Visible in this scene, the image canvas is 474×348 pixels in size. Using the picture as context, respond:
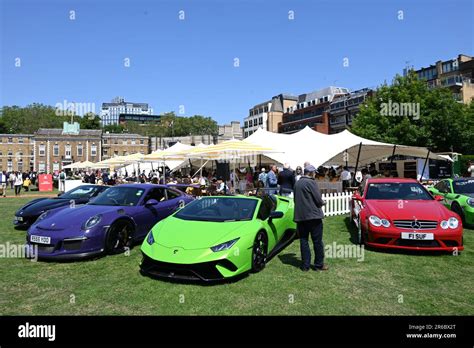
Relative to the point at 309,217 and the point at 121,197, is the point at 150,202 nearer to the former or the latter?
the point at 121,197

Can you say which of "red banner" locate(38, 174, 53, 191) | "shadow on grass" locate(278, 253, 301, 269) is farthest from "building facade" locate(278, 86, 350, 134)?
"shadow on grass" locate(278, 253, 301, 269)

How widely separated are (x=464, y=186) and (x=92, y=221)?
1023cm

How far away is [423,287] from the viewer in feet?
15.9

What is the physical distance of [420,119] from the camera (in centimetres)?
3150

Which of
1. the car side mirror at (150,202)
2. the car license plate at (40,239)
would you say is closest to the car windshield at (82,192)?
the car side mirror at (150,202)

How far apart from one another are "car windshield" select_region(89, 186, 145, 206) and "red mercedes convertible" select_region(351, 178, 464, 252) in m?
5.02

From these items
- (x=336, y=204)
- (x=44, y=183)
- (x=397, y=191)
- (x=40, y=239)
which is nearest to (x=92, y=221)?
(x=40, y=239)

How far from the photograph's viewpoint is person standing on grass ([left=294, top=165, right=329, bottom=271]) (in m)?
5.63

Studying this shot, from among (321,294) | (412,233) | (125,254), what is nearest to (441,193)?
(412,233)

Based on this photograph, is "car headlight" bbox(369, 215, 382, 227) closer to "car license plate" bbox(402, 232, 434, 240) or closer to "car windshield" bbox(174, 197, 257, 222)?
"car license plate" bbox(402, 232, 434, 240)

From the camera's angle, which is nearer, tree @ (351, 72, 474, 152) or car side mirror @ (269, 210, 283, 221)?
car side mirror @ (269, 210, 283, 221)
